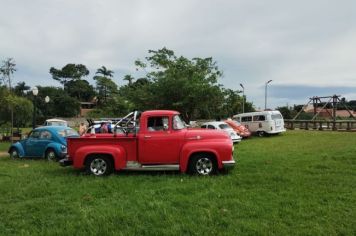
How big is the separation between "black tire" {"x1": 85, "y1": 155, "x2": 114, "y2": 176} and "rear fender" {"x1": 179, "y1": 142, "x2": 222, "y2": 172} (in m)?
2.10

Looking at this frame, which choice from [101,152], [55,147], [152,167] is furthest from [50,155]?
[152,167]

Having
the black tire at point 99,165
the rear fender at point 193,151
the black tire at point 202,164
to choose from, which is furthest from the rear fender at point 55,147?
the black tire at point 202,164

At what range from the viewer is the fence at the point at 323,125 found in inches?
1596

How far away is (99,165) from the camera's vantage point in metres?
12.8

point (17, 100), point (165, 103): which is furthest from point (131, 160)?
point (17, 100)

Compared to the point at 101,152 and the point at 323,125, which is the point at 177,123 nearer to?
the point at 101,152

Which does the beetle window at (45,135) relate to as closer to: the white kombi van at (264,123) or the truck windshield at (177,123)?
the truck windshield at (177,123)

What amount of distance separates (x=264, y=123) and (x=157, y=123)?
22.2 metres

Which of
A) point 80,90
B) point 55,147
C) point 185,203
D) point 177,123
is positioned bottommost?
point 185,203

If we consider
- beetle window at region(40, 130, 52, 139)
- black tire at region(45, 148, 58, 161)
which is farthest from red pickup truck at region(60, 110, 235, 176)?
beetle window at region(40, 130, 52, 139)

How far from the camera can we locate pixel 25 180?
11.9 meters

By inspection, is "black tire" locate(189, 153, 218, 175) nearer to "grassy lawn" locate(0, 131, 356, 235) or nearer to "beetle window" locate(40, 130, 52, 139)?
"grassy lawn" locate(0, 131, 356, 235)

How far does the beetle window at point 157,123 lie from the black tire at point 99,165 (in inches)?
60.4

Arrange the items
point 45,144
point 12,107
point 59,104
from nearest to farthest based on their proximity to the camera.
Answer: point 45,144 → point 12,107 → point 59,104
